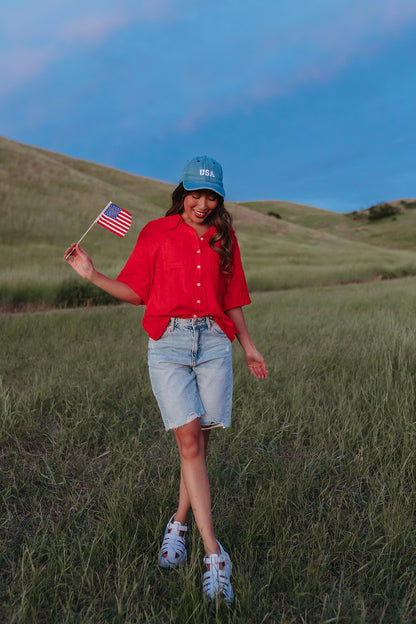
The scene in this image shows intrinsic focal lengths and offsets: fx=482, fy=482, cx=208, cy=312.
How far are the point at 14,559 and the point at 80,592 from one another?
21.6 inches

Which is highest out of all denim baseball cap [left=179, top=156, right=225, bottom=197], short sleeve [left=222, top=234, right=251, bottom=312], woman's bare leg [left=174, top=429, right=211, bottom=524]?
denim baseball cap [left=179, top=156, right=225, bottom=197]

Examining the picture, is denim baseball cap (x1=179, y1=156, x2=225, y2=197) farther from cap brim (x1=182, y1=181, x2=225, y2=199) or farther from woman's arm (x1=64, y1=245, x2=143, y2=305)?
woman's arm (x1=64, y1=245, x2=143, y2=305)

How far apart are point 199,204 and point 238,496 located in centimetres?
177

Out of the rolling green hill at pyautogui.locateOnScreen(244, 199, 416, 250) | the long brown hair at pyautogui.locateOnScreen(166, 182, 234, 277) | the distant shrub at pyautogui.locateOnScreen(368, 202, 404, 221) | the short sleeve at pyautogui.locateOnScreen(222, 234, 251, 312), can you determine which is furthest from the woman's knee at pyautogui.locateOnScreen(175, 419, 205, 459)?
the distant shrub at pyautogui.locateOnScreen(368, 202, 404, 221)

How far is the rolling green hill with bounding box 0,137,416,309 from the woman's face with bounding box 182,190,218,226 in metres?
10.6

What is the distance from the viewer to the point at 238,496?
295cm

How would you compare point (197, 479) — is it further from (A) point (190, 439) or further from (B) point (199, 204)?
(B) point (199, 204)

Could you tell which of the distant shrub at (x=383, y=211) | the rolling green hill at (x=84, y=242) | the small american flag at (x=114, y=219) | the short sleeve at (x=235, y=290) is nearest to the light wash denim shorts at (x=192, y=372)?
the short sleeve at (x=235, y=290)

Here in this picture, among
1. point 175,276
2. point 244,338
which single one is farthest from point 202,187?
point 244,338

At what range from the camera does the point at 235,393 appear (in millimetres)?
4648

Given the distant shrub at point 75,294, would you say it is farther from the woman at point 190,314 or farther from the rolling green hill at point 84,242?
the woman at point 190,314

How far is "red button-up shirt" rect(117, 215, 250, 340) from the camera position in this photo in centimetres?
233

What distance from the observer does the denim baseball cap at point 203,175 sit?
234cm

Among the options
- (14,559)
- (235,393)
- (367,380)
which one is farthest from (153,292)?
(367,380)
